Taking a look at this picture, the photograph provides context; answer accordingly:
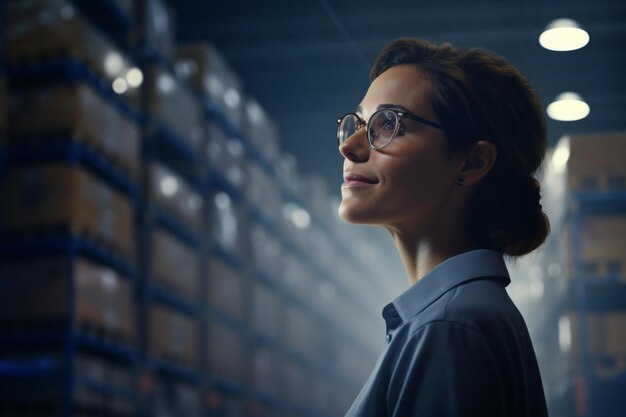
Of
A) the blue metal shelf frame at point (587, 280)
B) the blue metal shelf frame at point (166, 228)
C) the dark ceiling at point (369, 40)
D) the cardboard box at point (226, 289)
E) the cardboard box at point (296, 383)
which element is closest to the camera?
the blue metal shelf frame at point (166, 228)

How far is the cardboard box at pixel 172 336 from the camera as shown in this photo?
811 centimetres

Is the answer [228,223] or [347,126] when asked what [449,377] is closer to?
[347,126]

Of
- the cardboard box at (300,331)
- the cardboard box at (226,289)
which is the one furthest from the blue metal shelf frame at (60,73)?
the cardboard box at (300,331)

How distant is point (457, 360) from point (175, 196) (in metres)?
7.74

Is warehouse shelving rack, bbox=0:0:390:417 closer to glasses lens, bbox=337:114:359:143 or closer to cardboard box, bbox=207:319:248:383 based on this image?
cardboard box, bbox=207:319:248:383

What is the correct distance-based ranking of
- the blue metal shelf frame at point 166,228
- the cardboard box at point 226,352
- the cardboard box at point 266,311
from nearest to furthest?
the blue metal shelf frame at point 166,228 → the cardboard box at point 226,352 → the cardboard box at point 266,311

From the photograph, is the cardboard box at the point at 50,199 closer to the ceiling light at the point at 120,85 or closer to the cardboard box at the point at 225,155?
the ceiling light at the point at 120,85

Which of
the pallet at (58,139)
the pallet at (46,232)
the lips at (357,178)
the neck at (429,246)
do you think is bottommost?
the neck at (429,246)

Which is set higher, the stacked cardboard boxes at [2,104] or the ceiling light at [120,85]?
the ceiling light at [120,85]

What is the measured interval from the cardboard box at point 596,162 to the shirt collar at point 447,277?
314 inches

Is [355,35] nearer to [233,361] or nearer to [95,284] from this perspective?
[233,361]

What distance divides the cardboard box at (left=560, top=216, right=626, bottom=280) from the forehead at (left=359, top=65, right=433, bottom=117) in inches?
307

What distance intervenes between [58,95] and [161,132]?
1.69 metres

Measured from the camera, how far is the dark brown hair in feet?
4.94
